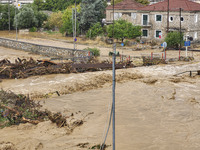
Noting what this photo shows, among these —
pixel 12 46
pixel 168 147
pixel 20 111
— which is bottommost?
pixel 168 147

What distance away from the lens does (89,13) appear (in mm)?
52438

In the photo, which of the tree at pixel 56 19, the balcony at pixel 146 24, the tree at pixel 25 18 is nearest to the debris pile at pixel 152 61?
the balcony at pixel 146 24

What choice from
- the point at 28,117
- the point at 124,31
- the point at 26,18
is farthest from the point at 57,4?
the point at 28,117

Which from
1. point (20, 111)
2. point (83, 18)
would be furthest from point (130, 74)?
point (83, 18)

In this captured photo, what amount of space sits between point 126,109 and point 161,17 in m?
32.3

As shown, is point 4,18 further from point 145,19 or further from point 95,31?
point 145,19

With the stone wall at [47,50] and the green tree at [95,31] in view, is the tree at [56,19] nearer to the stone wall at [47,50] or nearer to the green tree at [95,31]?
the green tree at [95,31]

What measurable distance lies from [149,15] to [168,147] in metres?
37.5

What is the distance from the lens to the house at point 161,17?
4241 centimetres

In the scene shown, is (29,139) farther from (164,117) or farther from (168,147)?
(164,117)

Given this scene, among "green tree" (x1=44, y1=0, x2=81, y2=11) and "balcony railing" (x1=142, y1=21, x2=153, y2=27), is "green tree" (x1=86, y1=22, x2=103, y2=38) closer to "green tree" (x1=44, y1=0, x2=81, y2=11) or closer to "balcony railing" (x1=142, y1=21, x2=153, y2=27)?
"balcony railing" (x1=142, y1=21, x2=153, y2=27)

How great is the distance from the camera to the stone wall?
99.9ft

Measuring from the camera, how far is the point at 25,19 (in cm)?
5869

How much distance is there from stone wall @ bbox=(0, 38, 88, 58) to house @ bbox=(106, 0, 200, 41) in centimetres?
1587
